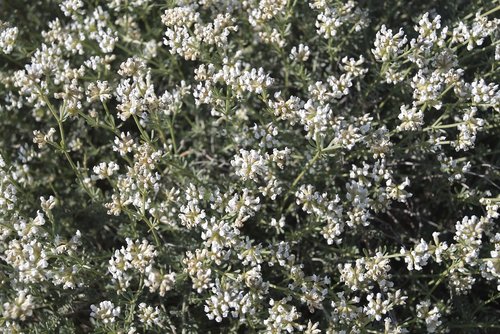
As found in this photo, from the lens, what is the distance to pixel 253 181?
10.8 ft

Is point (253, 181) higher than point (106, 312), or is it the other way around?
point (253, 181)

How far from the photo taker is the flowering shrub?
3.12 m

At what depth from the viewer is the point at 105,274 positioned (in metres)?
3.41

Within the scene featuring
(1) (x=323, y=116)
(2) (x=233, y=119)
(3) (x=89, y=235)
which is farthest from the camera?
(3) (x=89, y=235)

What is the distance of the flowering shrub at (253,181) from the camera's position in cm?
312

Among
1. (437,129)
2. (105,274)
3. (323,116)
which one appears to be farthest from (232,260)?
(437,129)

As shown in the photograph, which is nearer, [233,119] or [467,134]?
[467,134]

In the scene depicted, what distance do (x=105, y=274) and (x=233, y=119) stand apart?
106 centimetres

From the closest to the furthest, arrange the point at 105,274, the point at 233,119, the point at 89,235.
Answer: the point at 105,274 → the point at 233,119 → the point at 89,235

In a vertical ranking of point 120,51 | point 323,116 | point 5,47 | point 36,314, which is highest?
point 120,51

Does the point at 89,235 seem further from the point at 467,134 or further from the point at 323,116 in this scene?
the point at 467,134

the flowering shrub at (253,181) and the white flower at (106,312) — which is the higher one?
the flowering shrub at (253,181)

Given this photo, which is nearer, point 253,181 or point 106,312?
point 106,312

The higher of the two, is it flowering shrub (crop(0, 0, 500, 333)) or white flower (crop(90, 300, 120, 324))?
flowering shrub (crop(0, 0, 500, 333))
